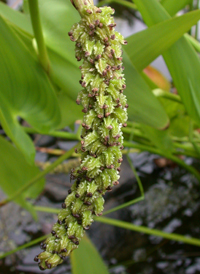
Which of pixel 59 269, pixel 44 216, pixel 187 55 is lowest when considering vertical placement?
pixel 59 269

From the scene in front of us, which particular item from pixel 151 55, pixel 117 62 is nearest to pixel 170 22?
pixel 151 55

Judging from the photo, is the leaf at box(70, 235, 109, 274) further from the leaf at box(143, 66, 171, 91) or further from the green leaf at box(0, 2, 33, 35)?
the leaf at box(143, 66, 171, 91)

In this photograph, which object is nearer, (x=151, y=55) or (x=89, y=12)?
(x=89, y=12)

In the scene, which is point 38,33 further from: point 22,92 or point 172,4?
point 172,4

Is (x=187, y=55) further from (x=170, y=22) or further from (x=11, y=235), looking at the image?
(x=11, y=235)

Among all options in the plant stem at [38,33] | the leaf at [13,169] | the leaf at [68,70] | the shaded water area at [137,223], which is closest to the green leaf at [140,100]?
the leaf at [68,70]

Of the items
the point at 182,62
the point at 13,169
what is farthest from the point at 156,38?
the point at 13,169

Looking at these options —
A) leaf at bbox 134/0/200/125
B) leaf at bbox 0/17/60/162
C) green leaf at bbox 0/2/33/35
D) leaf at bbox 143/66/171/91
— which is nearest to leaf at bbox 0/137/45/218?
leaf at bbox 0/17/60/162
